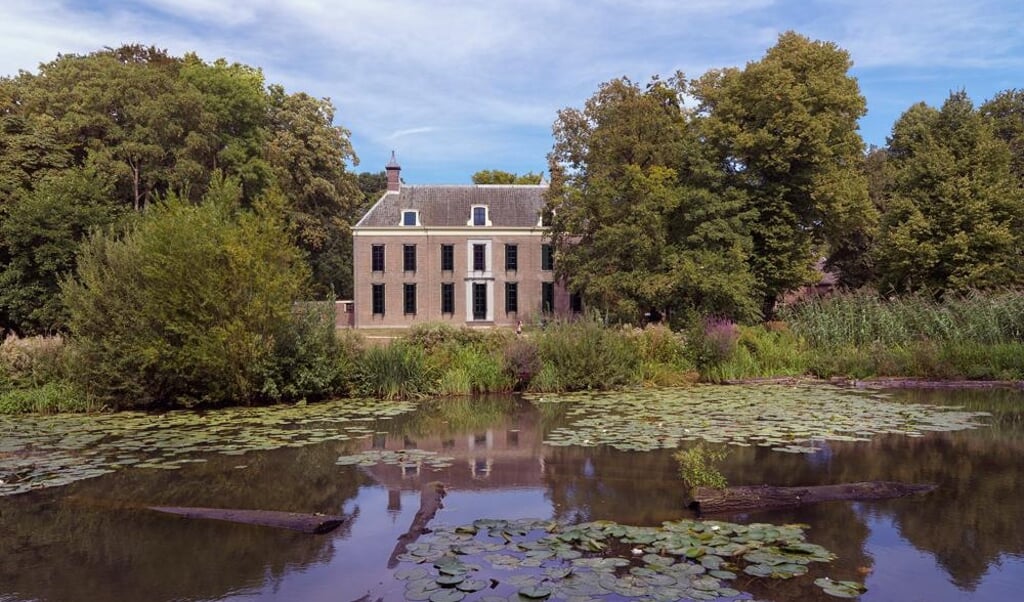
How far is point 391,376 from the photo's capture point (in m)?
13.9

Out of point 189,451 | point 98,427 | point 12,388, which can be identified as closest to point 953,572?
point 189,451

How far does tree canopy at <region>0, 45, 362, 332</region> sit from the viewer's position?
23578 mm

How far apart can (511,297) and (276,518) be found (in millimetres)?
34128

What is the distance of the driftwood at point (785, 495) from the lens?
20.2ft

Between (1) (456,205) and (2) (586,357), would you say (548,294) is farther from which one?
(2) (586,357)

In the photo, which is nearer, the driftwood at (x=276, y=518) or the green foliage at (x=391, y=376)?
the driftwood at (x=276, y=518)

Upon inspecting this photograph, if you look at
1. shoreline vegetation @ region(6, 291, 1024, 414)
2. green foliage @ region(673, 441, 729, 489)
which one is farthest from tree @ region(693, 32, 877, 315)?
green foliage @ region(673, 441, 729, 489)

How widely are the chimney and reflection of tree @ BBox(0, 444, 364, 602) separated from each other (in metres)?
32.9

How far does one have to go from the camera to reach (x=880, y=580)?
187 inches

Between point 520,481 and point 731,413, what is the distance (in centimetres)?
494

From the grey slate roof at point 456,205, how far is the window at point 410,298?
3.78 meters

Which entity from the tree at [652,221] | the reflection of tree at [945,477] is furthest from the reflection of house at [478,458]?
the tree at [652,221]

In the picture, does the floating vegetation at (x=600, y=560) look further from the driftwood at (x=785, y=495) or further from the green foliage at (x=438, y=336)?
the green foliage at (x=438, y=336)

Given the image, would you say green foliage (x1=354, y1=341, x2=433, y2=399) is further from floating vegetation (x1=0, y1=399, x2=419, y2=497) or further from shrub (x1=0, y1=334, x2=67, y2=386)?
shrub (x1=0, y1=334, x2=67, y2=386)
